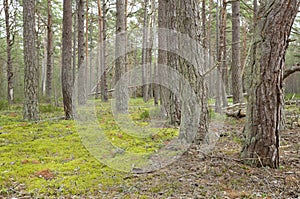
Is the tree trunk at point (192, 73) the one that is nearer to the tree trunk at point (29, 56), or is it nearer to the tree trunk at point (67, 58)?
the tree trunk at point (67, 58)

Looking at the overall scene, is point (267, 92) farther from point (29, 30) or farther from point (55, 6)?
point (55, 6)

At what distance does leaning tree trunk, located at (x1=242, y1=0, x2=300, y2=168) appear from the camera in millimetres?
2984

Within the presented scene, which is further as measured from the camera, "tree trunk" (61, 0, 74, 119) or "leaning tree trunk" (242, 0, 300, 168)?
"tree trunk" (61, 0, 74, 119)

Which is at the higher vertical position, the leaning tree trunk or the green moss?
the leaning tree trunk

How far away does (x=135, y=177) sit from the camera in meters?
3.16

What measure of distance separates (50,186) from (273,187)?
7.67ft

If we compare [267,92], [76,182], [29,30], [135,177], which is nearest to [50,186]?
[76,182]

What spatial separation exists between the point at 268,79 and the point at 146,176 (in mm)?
1794

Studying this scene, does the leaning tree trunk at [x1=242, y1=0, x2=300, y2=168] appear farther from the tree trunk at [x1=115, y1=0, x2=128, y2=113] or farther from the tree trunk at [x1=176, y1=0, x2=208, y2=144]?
the tree trunk at [x1=115, y1=0, x2=128, y2=113]

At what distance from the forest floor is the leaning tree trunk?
286 millimetres

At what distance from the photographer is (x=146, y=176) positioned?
10.4ft

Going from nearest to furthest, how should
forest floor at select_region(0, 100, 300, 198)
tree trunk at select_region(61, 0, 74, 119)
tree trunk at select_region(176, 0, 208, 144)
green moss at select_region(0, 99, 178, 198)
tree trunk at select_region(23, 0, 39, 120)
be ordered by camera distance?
1. forest floor at select_region(0, 100, 300, 198)
2. green moss at select_region(0, 99, 178, 198)
3. tree trunk at select_region(176, 0, 208, 144)
4. tree trunk at select_region(23, 0, 39, 120)
5. tree trunk at select_region(61, 0, 74, 119)

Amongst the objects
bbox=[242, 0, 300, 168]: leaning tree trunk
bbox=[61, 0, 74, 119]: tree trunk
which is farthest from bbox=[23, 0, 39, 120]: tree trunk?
bbox=[242, 0, 300, 168]: leaning tree trunk

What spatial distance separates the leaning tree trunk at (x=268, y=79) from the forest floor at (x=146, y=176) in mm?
286
